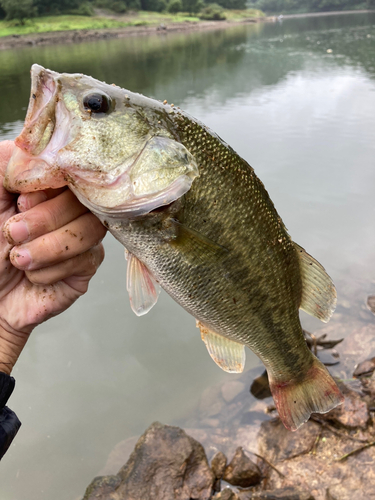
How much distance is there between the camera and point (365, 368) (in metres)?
4.48

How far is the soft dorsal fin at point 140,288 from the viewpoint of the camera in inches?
78.5

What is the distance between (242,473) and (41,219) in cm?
304

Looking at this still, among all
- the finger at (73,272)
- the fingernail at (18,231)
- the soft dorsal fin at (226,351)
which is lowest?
the soft dorsal fin at (226,351)

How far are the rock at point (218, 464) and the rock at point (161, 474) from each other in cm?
21

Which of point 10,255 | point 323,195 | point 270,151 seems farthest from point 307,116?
point 10,255

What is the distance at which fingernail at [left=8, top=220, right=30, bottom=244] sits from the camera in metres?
1.62

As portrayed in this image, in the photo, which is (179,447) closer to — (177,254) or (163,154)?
(177,254)

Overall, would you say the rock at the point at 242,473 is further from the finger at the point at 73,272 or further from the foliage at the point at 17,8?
the foliage at the point at 17,8

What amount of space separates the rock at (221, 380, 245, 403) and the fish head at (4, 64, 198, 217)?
363cm

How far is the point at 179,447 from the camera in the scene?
339 centimetres

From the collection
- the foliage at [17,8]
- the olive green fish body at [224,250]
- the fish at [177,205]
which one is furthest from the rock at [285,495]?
the foliage at [17,8]

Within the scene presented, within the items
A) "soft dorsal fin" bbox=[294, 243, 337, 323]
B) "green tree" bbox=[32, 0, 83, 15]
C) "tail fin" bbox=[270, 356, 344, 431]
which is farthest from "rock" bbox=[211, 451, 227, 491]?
"green tree" bbox=[32, 0, 83, 15]

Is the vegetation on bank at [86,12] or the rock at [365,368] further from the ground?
the vegetation on bank at [86,12]

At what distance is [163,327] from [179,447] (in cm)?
243
